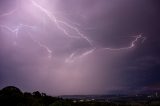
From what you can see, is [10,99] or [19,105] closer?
[19,105]

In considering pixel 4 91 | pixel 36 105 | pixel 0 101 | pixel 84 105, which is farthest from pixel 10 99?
pixel 84 105

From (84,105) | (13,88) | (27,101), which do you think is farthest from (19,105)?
(84,105)

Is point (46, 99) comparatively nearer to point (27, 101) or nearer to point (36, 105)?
point (27, 101)

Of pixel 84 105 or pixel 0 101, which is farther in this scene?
pixel 84 105

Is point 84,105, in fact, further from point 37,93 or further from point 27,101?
point 27,101

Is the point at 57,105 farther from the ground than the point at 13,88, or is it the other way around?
the point at 13,88

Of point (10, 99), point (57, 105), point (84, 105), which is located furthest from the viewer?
point (84, 105)

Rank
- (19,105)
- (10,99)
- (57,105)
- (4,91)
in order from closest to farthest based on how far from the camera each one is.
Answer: (57,105) → (19,105) → (10,99) → (4,91)

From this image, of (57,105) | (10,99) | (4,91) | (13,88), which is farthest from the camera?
(13,88)

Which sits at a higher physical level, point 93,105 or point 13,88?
point 13,88
